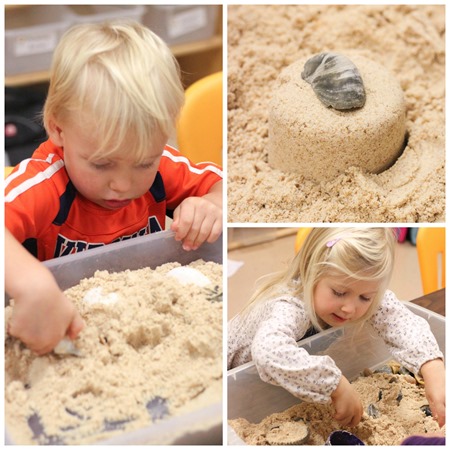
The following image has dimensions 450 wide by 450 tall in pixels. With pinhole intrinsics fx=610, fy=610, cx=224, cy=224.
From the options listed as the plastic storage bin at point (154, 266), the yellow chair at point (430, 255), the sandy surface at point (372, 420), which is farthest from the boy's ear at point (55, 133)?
the yellow chair at point (430, 255)

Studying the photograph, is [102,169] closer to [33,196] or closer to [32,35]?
[33,196]

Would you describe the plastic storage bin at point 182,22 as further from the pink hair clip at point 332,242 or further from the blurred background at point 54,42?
the pink hair clip at point 332,242

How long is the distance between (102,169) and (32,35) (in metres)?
0.66

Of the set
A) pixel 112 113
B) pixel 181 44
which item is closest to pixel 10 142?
pixel 181 44

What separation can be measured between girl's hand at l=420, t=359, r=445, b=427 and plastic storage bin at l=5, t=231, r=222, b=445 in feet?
0.80

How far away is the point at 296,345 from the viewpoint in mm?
629

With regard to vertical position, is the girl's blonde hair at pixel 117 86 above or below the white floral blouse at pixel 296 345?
above

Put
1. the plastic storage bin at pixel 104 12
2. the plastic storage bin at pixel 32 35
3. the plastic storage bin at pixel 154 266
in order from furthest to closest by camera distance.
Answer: the plastic storage bin at pixel 32 35 < the plastic storage bin at pixel 104 12 < the plastic storage bin at pixel 154 266

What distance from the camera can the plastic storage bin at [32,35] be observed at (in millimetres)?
1155

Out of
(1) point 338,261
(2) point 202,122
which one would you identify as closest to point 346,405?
(1) point 338,261

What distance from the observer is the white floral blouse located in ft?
1.98

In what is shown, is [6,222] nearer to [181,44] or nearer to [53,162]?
Answer: [53,162]

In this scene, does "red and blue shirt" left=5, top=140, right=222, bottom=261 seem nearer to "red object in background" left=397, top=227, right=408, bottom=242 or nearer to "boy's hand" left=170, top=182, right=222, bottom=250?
"boy's hand" left=170, top=182, right=222, bottom=250

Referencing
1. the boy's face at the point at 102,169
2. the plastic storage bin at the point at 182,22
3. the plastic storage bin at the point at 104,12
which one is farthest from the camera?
the plastic storage bin at the point at 104,12
